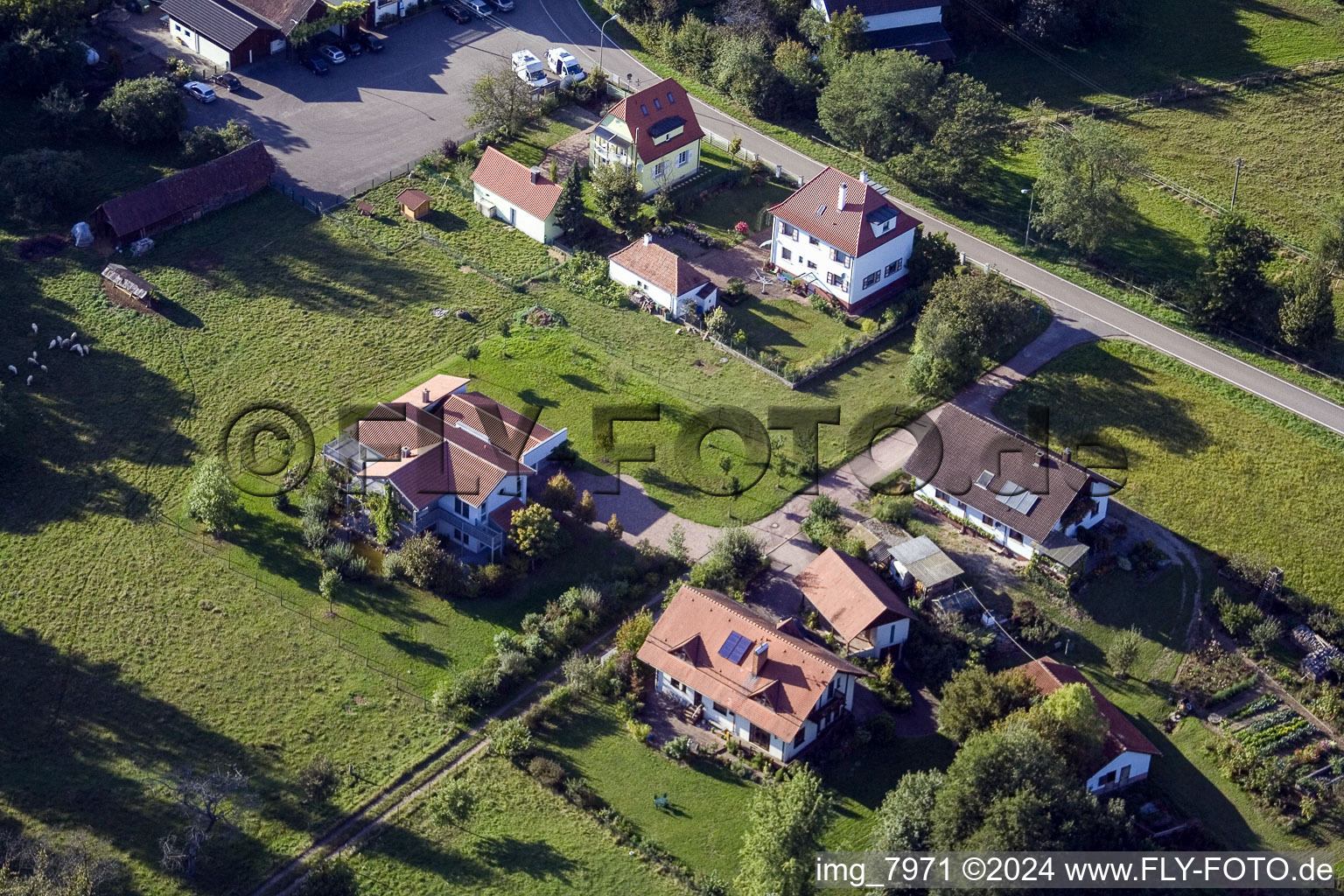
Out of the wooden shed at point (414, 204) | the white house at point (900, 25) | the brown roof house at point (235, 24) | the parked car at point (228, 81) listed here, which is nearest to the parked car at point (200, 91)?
the parked car at point (228, 81)

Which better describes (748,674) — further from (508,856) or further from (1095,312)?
(1095,312)

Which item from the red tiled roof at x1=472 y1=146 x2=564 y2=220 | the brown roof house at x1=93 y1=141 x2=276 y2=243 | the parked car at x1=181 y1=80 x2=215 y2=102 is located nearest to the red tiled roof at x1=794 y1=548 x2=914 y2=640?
the red tiled roof at x1=472 y1=146 x2=564 y2=220

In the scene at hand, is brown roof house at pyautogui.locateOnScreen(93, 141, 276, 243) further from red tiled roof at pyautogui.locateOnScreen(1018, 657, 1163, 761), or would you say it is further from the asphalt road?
red tiled roof at pyautogui.locateOnScreen(1018, 657, 1163, 761)

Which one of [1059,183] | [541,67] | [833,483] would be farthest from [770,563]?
[541,67]

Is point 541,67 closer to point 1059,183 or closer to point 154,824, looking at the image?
point 1059,183

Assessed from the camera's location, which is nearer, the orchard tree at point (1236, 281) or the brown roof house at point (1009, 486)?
the brown roof house at point (1009, 486)

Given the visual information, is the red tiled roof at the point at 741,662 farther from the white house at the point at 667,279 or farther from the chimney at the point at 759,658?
the white house at the point at 667,279
